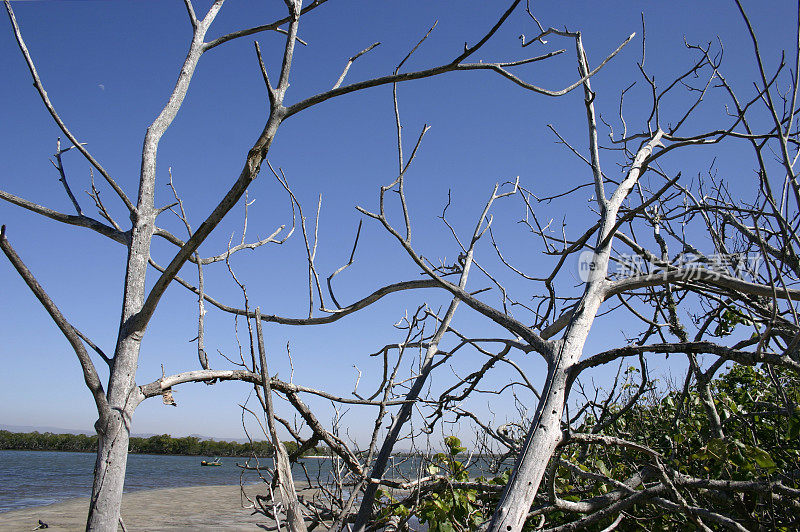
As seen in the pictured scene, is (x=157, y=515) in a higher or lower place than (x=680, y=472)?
lower

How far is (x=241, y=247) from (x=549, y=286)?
53.3 inches

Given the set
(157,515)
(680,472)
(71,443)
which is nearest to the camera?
(680,472)

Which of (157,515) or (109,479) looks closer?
(109,479)

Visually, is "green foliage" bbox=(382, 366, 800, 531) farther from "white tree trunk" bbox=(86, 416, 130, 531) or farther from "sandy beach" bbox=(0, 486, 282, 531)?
"sandy beach" bbox=(0, 486, 282, 531)

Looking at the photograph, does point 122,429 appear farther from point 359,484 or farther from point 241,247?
point 241,247

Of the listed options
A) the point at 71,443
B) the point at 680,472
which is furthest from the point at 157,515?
the point at 71,443

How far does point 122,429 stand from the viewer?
140 cm

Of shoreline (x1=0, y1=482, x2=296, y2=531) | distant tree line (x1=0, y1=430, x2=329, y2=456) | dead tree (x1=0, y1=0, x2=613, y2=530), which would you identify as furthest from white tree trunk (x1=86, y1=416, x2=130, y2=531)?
distant tree line (x1=0, y1=430, x2=329, y2=456)

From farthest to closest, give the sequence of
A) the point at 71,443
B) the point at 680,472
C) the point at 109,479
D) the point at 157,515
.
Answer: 1. the point at 71,443
2. the point at 157,515
3. the point at 680,472
4. the point at 109,479

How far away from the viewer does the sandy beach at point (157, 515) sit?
12.8 meters

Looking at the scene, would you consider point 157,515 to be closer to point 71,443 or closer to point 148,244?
point 148,244

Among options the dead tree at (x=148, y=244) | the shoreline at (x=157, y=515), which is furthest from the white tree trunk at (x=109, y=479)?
the shoreline at (x=157, y=515)

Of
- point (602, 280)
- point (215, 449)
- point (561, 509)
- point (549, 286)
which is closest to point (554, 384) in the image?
Answer: point (602, 280)

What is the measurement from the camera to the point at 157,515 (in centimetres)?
1472
